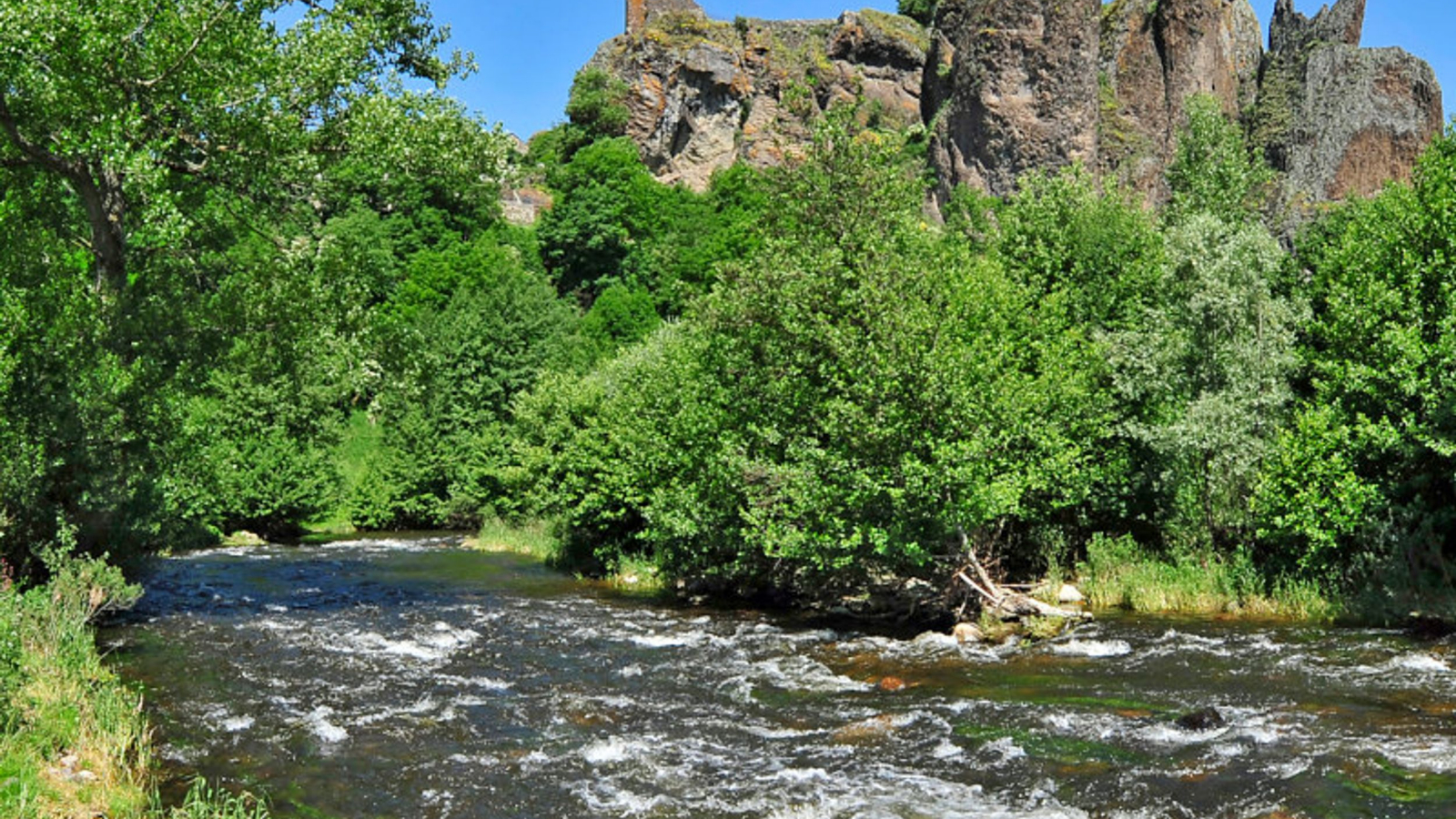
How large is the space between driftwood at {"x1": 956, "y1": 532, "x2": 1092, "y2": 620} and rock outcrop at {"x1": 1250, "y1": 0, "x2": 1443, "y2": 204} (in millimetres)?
49162

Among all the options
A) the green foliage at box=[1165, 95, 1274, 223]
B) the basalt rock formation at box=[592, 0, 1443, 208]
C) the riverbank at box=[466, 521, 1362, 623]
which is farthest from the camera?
the basalt rock formation at box=[592, 0, 1443, 208]

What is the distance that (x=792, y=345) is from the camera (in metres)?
22.0

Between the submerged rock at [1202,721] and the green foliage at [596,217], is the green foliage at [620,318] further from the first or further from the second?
the submerged rock at [1202,721]

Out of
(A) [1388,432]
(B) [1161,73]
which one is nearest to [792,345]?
(A) [1388,432]

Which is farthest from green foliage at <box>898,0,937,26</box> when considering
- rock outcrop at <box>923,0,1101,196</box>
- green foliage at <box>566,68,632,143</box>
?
rock outcrop at <box>923,0,1101,196</box>

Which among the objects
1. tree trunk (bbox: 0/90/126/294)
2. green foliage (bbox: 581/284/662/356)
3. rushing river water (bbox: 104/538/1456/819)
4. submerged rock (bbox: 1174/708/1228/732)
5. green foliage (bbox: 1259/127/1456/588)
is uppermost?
green foliage (bbox: 581/284/662/356)

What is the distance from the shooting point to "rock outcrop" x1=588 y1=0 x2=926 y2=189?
95.2 meters

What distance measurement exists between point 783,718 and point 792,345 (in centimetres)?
913

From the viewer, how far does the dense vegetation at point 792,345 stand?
18547 millimetres

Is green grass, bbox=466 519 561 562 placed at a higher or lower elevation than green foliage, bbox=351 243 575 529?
lower

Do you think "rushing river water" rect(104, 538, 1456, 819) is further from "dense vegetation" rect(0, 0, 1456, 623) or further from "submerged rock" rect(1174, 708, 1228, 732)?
"dense vegetation" rect(0, 0, 1456, 623)

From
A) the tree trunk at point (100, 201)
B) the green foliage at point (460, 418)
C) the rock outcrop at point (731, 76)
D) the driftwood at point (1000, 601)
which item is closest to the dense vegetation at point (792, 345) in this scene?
the tree trunk at point (100, 201)

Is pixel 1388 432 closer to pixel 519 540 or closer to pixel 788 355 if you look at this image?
pixel 788 355

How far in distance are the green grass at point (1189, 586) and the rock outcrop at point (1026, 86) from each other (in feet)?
162
